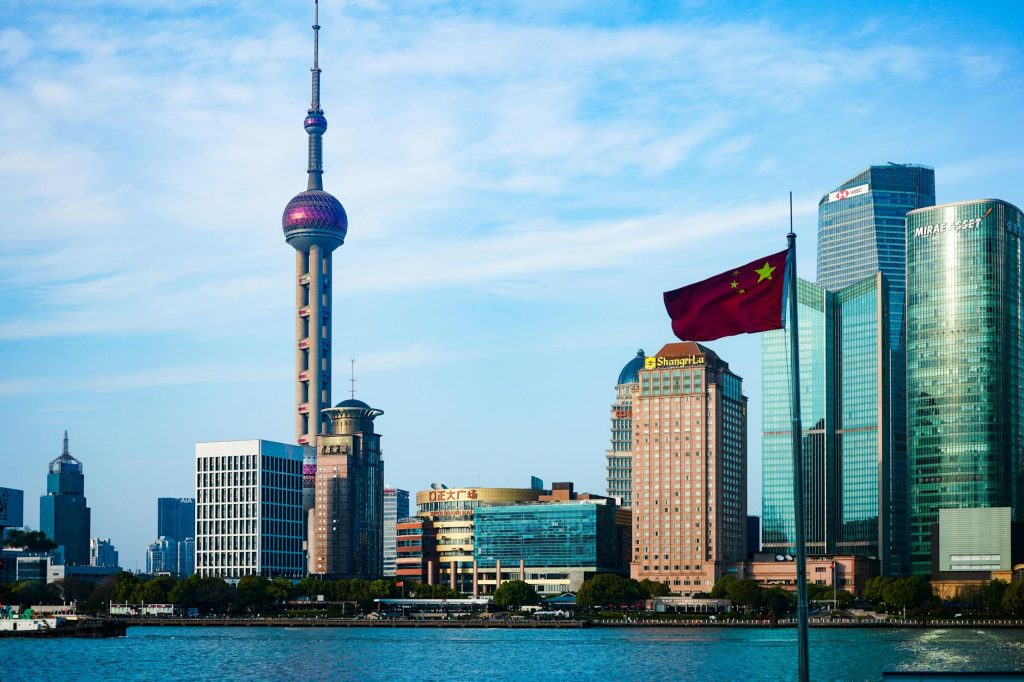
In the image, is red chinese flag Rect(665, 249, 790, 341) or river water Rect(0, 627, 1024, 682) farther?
river water Rect(0, 627, 1024, 682)

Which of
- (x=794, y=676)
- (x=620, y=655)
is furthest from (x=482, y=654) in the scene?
(x=794, y=676)

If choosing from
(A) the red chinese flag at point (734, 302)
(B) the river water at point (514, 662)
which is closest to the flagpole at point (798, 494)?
(A) the red chinese flag at point (734, 302)

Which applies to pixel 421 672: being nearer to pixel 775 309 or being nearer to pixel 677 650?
pixel 677 650

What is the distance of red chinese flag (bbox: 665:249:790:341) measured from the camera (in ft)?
149

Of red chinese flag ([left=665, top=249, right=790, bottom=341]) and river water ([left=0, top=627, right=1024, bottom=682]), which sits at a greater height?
red chinese flag ([left=665, top=249, right=790, bottom=341])

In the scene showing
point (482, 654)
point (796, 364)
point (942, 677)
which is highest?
point (796, 364)

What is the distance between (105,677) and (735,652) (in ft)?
260

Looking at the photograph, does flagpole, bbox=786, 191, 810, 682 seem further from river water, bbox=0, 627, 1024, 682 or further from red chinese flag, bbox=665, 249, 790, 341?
river water, bbox=0, 627, 1024, 682

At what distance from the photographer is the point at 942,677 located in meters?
53.0

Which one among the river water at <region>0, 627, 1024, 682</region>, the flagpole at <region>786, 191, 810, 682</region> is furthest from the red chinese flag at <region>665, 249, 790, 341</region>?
the river water at <region>0, 627, 1024, 682</region>

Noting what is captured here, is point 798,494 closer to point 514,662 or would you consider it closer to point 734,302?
point 734,302

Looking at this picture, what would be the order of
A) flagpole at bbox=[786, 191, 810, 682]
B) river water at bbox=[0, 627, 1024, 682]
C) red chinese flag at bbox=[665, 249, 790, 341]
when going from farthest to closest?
river water at bbox=[0, 627, 1024, 682]
red chinese flag at bbox=[665, 249, 790, 341]
flagpole at bbox=[786, 191, 810, 682]

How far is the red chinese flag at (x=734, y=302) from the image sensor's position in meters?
45.4

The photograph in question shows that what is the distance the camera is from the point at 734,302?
4622cm
